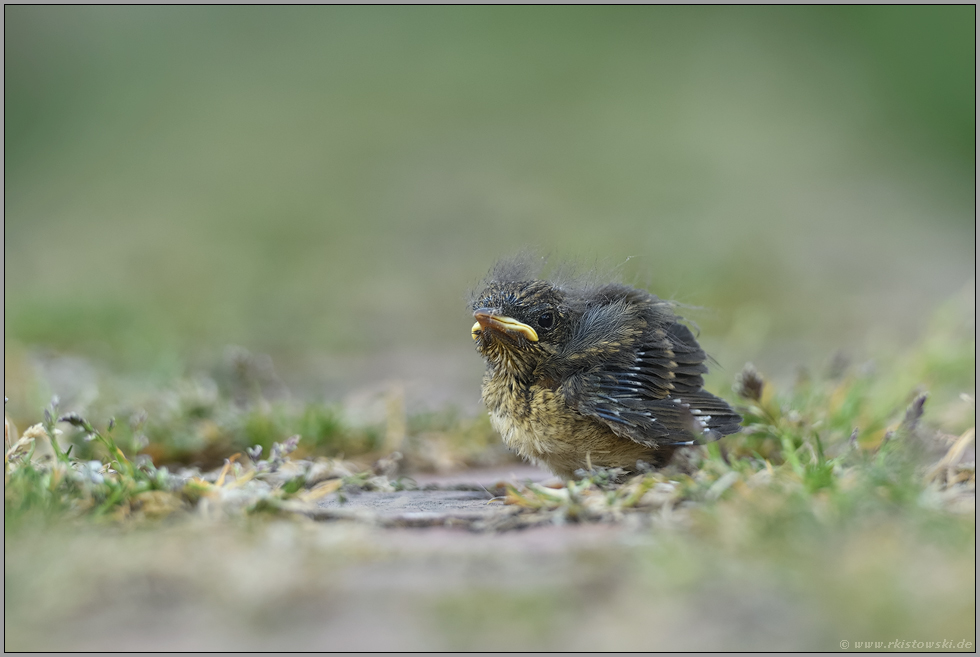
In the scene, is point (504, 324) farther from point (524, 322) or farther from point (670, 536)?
point (670, 536)

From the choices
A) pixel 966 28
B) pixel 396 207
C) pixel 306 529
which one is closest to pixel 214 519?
pixel 306 529

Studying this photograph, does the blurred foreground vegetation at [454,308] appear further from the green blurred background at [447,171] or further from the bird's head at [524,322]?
the bird's head at [524,322]

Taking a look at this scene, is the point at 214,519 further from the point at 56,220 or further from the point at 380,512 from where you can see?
the point at 56,220

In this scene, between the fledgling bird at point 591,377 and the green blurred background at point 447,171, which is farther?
the green blurred background at point 447,171

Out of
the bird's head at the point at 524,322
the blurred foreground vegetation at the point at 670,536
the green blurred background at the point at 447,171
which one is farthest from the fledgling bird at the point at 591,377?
the green blurred background at the point at 447,171

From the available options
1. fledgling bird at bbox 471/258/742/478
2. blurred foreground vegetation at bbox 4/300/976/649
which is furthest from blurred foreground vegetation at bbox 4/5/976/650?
fledgling bird at bbox 471/258/742/478

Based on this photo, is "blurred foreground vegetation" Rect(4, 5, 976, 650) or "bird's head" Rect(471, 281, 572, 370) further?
"bird's head" Rect(471, 281, 572, 370)

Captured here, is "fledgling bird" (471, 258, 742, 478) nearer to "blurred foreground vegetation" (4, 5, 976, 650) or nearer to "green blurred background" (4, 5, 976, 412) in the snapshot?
"blurred foreground vegetation" (4, 5, 976, 650)
